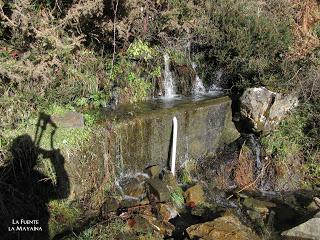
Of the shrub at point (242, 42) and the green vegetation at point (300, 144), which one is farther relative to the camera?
the shrub at point (242, 42)

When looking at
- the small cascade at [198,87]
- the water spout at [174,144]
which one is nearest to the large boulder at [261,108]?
the small cascade at [198,87]

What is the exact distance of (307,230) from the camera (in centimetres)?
627

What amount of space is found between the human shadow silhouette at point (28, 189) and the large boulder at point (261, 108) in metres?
3.85

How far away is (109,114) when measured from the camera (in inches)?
271

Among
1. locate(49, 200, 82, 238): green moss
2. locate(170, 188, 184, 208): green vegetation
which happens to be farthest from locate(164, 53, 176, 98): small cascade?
locate(49, 200, 82, 238): green moss

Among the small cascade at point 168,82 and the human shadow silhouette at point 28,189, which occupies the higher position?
the small cascade at point 168,82

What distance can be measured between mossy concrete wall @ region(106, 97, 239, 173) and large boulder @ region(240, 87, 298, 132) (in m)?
0.37

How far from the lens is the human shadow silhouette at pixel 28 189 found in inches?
208

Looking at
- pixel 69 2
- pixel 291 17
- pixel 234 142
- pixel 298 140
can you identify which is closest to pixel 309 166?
pixel 298 140

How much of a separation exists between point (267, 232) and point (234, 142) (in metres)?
2.22

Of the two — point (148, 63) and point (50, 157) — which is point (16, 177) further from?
point (148, 63)

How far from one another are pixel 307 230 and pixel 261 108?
8.41 ft

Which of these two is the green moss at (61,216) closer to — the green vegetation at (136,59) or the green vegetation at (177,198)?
the green vegetation at (136,59)

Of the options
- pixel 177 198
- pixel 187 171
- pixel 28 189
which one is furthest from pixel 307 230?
pixel 28 189
